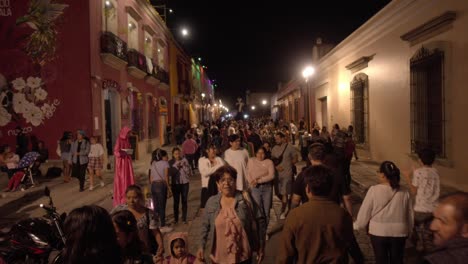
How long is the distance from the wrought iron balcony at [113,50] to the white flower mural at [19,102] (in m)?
3.05

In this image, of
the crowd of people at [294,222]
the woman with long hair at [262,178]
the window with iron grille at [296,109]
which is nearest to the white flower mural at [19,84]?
the crowd of people at [294,222]

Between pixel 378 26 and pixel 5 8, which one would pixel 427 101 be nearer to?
pixel 378 26

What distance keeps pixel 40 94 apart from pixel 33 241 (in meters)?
9.51

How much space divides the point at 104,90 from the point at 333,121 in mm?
11046

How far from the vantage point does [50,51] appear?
1330 centimetres

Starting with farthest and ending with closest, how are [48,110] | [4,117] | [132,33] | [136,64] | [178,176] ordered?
[132,33]
[136,64]
[48,110]
[4,117]
[178,176]

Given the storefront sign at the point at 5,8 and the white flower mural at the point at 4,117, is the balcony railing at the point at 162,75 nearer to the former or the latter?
the storefront sign at the point at 5,8

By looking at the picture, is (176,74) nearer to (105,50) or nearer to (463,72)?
(105,50)

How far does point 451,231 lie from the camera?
203cm

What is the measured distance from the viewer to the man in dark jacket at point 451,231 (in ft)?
6.05

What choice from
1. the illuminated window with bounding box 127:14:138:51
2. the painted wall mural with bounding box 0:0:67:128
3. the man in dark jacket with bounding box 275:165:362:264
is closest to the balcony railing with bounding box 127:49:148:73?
the illuminated window with bounding box 127:14:138:51

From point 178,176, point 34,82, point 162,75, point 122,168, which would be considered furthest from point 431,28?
point 162,75

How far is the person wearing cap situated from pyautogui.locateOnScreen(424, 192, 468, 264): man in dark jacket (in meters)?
10.0

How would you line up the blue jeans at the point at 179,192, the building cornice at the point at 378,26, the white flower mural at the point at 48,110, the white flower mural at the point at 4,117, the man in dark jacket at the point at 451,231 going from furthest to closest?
the white flower mural at the point at 48,110, the white flower mural at the point at 4,117, the building cornice at the point at 378,26, the blue jeans at the point at 179,192, the man in dark jacket at the point at 451,231
